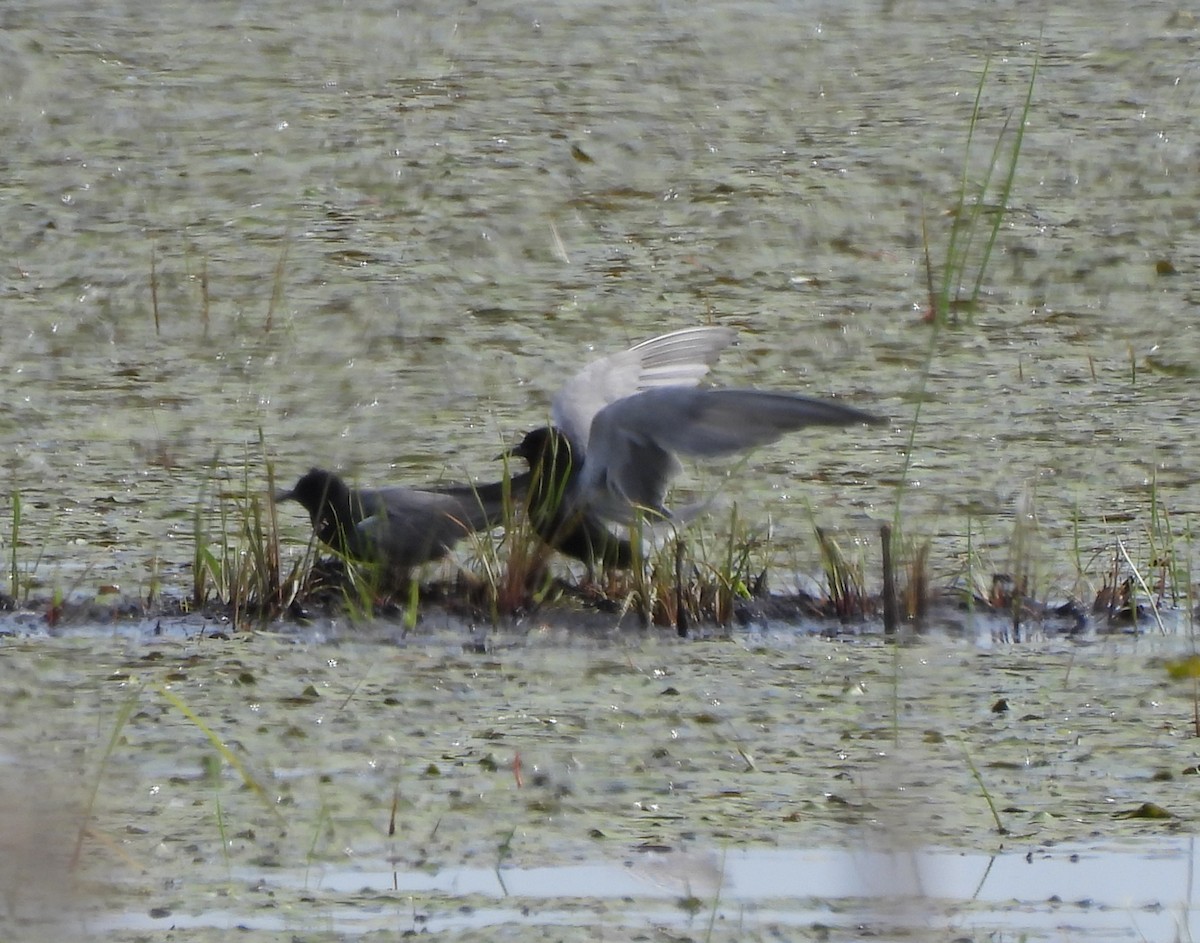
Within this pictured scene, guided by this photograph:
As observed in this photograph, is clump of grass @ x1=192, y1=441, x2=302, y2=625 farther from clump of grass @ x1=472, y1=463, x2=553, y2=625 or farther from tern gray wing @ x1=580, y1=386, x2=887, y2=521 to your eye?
tern gray wing @ x1=580, y1=386, x2=887, y2=521

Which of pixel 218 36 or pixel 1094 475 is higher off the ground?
pixel 218 36

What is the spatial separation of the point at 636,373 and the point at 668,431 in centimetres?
62

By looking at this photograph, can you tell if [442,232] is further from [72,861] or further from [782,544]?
[72,861]

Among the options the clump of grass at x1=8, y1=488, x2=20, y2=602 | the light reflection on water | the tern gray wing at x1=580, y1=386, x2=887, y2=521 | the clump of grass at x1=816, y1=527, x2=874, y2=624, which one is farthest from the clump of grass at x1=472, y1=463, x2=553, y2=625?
the light reflection on water

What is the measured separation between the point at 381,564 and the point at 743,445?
0.54 m

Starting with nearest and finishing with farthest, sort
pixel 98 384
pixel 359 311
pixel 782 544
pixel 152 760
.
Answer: pixel 152 760 < pixel 782 544 < pixel 98 384 < pixel 359 311

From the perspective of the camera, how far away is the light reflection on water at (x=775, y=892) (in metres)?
2.25

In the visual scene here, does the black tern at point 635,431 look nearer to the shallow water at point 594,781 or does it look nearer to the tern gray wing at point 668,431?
the tern gray wing at point 668,431

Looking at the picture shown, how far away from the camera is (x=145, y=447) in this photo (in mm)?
4172

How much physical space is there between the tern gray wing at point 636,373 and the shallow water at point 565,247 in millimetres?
198

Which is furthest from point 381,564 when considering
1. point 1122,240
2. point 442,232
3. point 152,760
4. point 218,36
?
point 218,36

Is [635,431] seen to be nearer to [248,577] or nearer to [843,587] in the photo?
[843,587]

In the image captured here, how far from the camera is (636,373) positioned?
4.16 meters

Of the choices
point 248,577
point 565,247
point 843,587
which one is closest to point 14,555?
point 248,577
